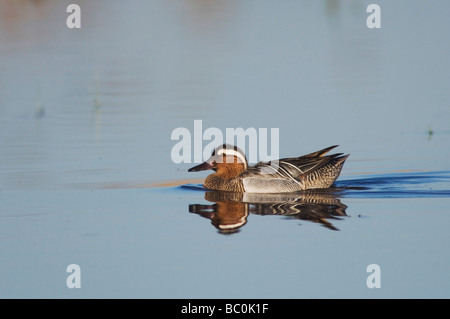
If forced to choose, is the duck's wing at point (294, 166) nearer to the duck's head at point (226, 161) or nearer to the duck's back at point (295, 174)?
the duck's back at point (295, 174)

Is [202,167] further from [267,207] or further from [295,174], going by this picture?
[267,207]

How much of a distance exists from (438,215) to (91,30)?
14861 mm

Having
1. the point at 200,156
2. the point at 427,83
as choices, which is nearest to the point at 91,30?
the point at 427,83

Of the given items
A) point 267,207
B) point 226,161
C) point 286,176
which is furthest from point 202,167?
point 267,207

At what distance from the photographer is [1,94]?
15781 mm

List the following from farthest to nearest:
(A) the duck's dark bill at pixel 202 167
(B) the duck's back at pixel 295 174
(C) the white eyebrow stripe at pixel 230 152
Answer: (C) the white eyebrow stripe at pixel 230 152 < (A) the duck's dark bill at pixel 202 167 < (B) the duck's back at pixel 295 174

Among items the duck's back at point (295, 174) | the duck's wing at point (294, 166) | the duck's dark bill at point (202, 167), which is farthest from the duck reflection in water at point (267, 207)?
the duck's dark bill at point (202, 167)

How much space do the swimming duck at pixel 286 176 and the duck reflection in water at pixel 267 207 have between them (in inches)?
6.6

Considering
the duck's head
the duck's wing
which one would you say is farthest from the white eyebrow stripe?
the duck's wing

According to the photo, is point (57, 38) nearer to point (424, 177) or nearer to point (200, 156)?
point (200, 156)

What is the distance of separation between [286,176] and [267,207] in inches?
51.3

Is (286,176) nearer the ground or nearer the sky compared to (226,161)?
nearer the ground

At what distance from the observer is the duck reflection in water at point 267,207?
916cm

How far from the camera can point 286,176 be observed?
1130 cm
